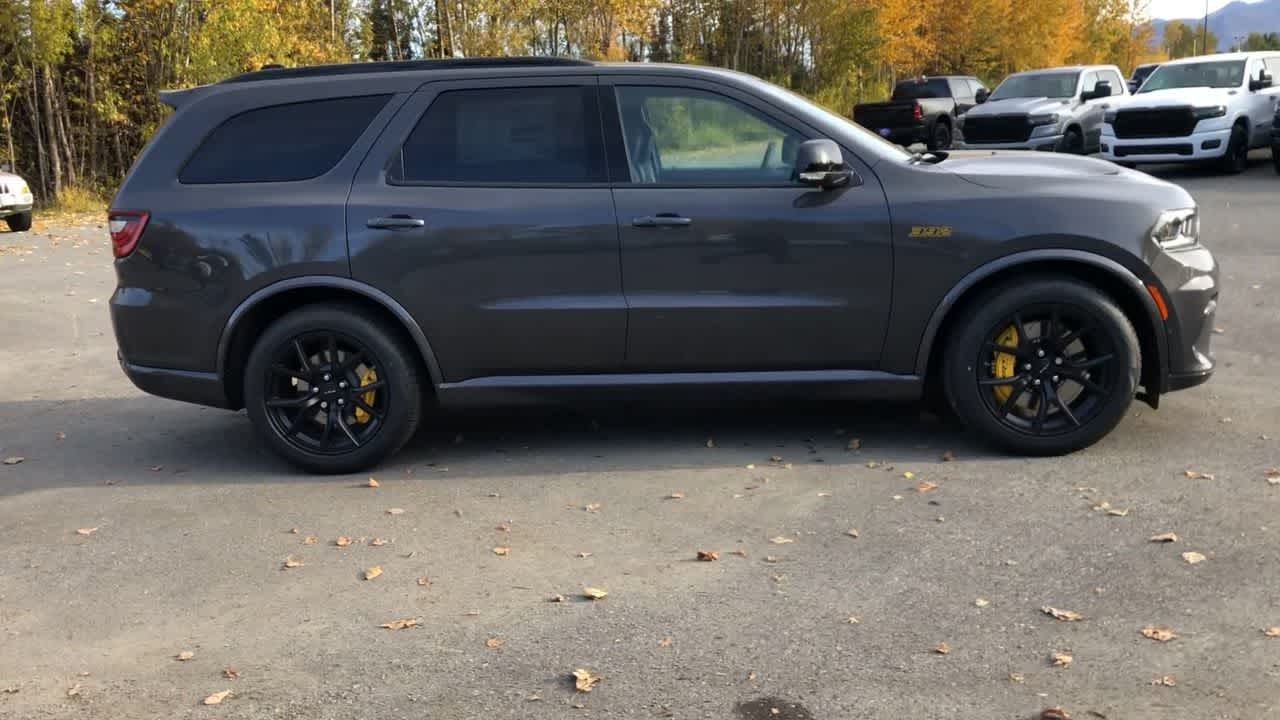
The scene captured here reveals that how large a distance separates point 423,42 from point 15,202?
20.7m

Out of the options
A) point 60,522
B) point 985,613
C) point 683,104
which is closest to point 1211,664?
point 985,613

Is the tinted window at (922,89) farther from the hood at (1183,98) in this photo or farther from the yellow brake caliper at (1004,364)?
the yellow brake caliper at (1004,364)

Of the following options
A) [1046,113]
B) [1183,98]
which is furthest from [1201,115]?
[1046,113]

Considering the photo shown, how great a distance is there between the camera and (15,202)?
61.7 ft

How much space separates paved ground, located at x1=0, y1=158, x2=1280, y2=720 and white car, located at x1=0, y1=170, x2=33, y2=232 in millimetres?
12817

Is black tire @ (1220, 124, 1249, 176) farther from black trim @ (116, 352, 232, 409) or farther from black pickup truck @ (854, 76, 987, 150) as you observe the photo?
black trim @ (116, 352, 232, 409)

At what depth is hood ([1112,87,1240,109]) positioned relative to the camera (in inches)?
810

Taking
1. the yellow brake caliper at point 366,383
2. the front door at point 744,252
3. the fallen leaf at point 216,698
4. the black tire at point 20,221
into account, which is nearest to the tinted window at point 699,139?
the front door at point 744,252

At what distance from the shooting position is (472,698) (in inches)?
150

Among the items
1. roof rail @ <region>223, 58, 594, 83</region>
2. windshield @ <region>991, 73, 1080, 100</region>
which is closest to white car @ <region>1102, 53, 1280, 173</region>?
windshield @ <region>991, 73, 1080, 100</region>

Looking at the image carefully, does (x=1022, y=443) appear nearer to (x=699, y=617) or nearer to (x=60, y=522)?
(x=699, y=617)

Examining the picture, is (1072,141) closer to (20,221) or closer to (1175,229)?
(20,221)

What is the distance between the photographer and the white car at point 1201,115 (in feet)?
67.2

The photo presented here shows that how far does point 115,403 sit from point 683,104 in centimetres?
417
